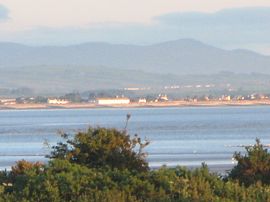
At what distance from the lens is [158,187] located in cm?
1808

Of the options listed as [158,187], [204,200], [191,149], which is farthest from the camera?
[191,149]

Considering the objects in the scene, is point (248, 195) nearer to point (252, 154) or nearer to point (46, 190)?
point (46, 190)

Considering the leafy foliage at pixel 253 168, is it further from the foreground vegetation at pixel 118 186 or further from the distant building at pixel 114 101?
the distant building at pixel 114 101

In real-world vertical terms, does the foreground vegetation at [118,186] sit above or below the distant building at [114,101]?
below

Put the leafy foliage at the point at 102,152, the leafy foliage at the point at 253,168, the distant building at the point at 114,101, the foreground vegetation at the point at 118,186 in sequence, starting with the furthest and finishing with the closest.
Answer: the distant building at the point at 114,101 < the leafy foliage at the point at 102,152 < the leafy foliage at the point at 253,168 < the foreground vegetation at the point at 118,186

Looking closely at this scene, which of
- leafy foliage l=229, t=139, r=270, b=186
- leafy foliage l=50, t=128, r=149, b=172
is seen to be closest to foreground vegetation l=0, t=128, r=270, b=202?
leafy foliage l=50, t=128, r=149, b=172

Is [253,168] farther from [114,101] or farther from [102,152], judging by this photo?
[114,101]

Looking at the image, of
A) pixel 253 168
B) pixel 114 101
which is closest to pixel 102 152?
pixel 253 168

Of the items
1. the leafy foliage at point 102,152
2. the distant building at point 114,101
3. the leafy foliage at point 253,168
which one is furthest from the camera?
the distant building at point 114,101

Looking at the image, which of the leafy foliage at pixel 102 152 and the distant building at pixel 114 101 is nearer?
the leafy foliage at pixel 102 152

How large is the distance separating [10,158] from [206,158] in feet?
29.2

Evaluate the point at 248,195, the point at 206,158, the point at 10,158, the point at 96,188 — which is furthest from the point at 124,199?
the point at 10,158

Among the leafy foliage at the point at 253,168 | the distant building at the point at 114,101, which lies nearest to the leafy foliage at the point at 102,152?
the leafy foliage at the point at 253,168

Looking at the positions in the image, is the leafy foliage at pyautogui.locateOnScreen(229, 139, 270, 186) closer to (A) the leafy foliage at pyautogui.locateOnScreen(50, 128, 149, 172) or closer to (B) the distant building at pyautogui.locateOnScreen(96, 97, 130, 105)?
(A) the leafy foliage at pyautogui.locateOnScreen(50, 128, 149, 172)
